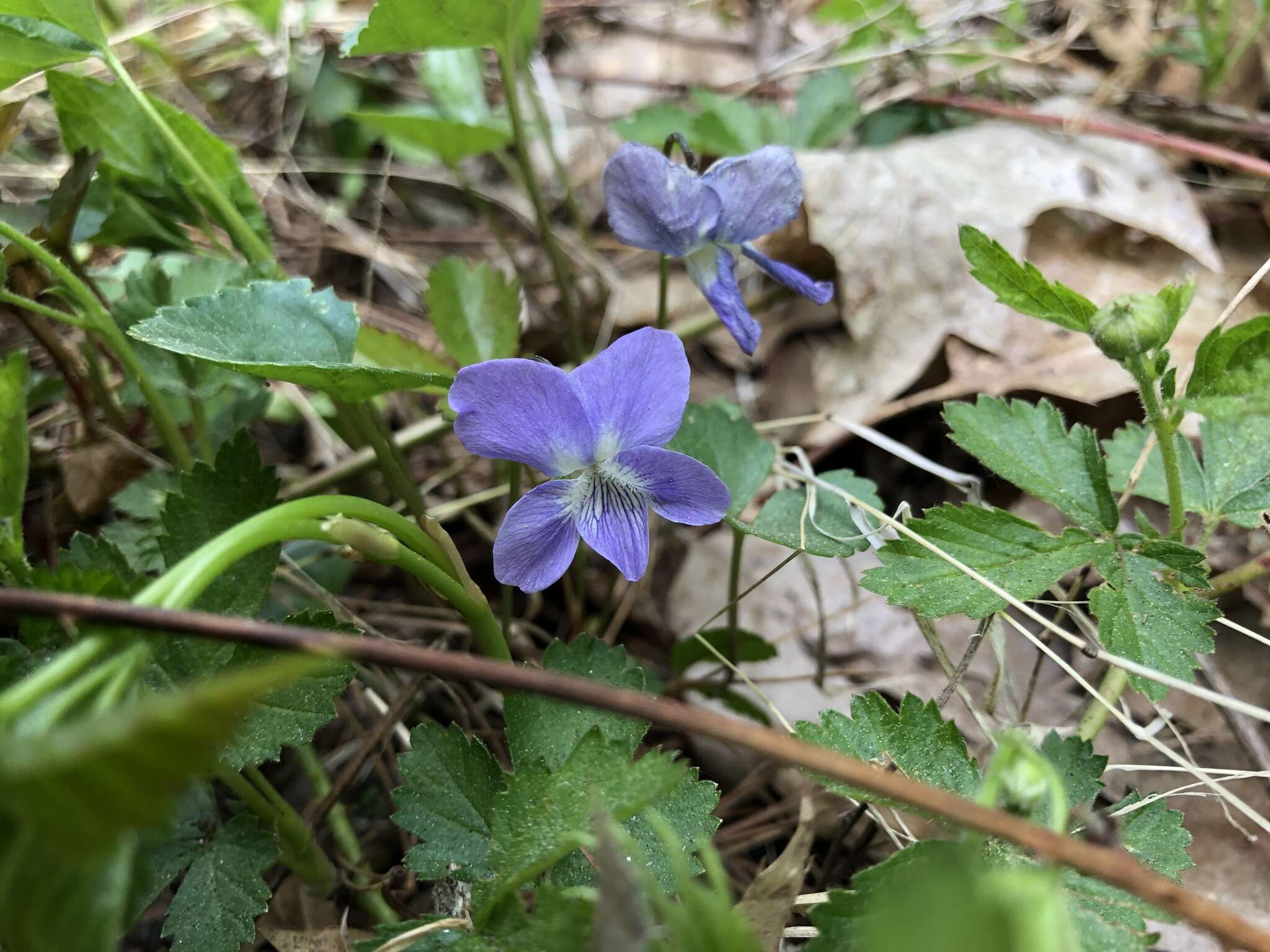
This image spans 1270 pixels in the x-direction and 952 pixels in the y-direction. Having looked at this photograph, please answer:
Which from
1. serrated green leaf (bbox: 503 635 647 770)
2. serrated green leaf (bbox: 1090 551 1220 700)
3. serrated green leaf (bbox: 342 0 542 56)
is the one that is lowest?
→ serrated green leaf (bbox: 503 635 647 770)

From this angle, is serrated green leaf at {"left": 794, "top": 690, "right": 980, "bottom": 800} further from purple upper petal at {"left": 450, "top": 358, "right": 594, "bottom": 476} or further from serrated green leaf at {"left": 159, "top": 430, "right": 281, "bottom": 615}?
serrated green leaf at {"left": 159, "top": 430, "right": 281, "bottom": 615}

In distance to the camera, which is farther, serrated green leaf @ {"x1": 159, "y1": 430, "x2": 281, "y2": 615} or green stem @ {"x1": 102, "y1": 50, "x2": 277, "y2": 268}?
green stem @ {"x1": 102, "y1": 50, "x2": 277, "y2": 268}

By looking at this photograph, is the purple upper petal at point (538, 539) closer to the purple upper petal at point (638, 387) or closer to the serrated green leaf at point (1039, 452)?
the purple upper petal at point (638, 387)

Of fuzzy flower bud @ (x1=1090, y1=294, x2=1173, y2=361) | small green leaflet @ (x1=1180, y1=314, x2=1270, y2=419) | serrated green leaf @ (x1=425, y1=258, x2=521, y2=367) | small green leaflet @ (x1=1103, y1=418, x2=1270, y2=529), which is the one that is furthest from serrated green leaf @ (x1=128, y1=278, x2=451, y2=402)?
small green leaflet @ (x1=1103, y1=418, x2=1270, y2=529)

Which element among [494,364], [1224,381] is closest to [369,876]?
[494,364]

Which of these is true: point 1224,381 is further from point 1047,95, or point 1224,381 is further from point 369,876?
point 1047,95
